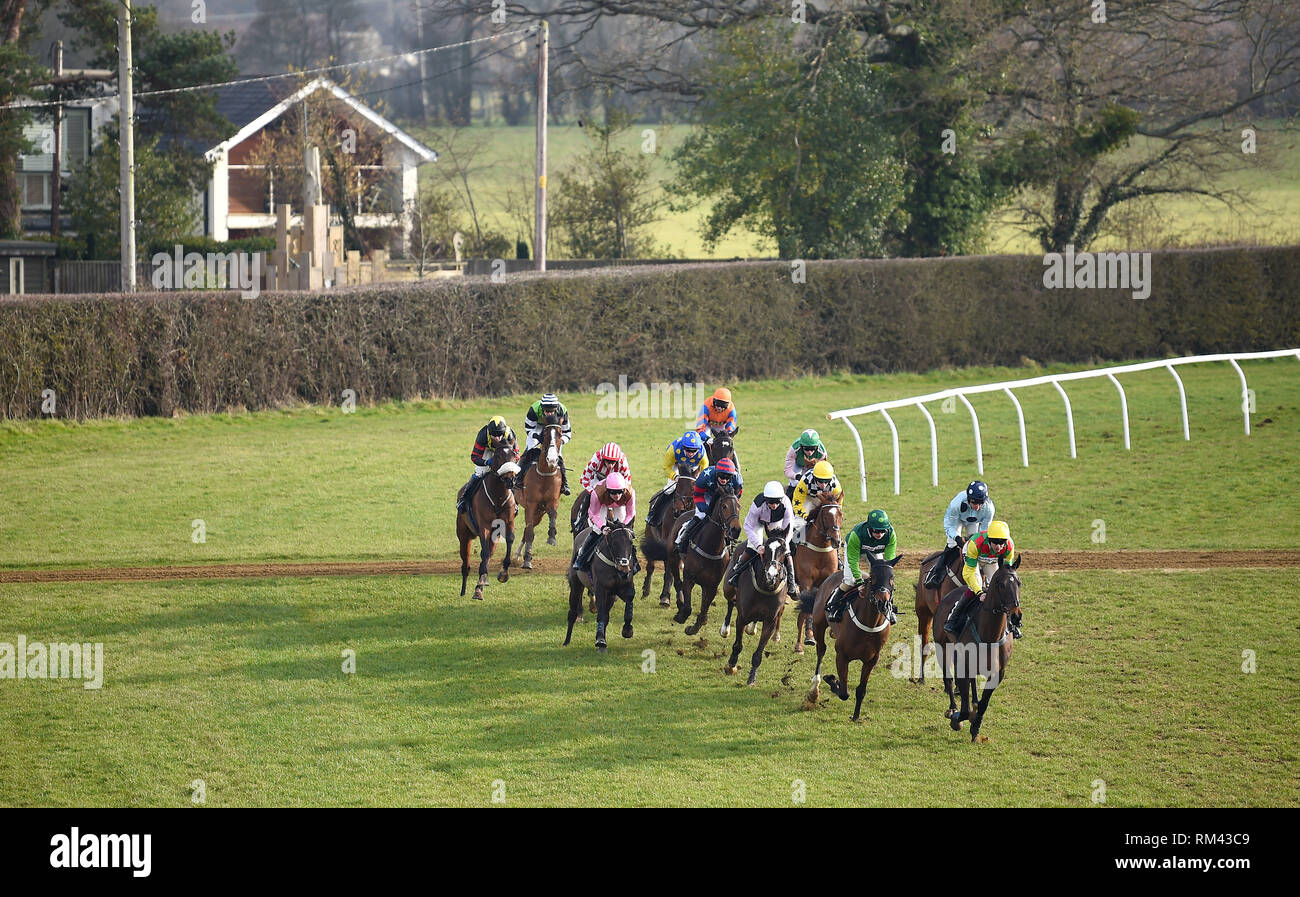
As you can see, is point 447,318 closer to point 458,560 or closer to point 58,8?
point 458,560

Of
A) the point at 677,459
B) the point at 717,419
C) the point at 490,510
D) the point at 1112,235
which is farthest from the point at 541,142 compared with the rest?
the point at 677,459

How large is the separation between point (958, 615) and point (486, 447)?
5503 mm

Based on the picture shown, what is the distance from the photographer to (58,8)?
3045 centimetres

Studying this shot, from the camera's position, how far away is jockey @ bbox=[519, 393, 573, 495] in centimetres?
1434

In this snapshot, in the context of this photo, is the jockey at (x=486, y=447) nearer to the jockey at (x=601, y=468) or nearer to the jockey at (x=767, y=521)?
the jockey at (x=601, y=468)

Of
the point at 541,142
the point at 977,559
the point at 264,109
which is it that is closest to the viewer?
the point at 977,559

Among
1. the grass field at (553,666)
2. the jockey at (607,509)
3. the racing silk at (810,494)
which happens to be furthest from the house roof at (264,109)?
the racing silk at (810,494)

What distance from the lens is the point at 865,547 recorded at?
997 centimetres

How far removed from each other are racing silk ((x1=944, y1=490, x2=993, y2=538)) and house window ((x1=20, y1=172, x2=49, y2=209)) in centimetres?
3955

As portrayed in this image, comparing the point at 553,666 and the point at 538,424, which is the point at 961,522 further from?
the point at 538,424

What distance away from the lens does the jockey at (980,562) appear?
9.34 metres

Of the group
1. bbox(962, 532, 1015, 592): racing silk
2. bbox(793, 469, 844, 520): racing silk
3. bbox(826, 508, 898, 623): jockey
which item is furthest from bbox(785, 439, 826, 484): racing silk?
bbox(962, 532, 1015, 592): racing silk

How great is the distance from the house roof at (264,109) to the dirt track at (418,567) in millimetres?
27213

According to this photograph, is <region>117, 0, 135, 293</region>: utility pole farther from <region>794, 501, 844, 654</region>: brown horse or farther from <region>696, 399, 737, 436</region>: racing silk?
<region>794, 501, 844, 654</region>: brown horse
